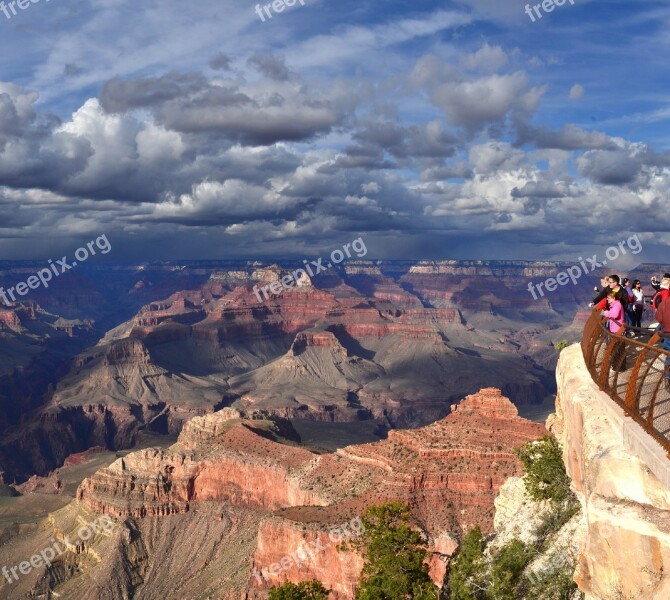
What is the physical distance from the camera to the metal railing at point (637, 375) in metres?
16.4

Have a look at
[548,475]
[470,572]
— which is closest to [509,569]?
[470,572]

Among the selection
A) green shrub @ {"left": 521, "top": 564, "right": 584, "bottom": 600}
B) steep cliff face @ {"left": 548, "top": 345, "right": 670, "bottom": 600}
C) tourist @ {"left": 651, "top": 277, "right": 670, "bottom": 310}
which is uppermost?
steep cliff face @ {"left": 548, "top": 345, "right": 670, "bottom": 600}

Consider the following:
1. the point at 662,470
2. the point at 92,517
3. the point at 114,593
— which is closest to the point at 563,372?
the point at 662,470

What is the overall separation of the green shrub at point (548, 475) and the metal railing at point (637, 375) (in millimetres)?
6999

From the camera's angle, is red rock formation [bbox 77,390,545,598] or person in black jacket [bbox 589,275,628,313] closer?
person in black jacket [bbox 589,275,628,313]

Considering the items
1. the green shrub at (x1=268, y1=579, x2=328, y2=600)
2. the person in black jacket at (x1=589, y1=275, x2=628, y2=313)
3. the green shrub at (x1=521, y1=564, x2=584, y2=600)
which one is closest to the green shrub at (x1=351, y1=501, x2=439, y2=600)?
the green shrub at (x1=268, y1=579, x2=328, y2=600)

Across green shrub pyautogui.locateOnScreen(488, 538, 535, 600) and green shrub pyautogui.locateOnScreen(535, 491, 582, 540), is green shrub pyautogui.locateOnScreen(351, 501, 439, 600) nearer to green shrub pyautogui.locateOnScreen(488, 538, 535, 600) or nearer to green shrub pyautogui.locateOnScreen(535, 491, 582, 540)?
green shrub pyautogui.locateOnScreen(488, 538, 535, 600)

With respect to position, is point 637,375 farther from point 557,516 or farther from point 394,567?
point 394,567

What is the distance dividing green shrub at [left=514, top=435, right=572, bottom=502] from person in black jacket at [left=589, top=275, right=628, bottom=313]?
7556mm

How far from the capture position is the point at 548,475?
30.2 m

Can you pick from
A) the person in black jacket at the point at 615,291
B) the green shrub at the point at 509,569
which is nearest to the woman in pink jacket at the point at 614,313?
the person in black jacket at the point at 615,291

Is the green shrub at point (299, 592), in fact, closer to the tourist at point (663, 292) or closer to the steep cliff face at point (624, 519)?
the steep cliff face at point (624, 519)

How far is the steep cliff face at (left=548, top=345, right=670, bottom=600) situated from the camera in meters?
14.2

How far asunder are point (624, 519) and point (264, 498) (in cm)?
6765
